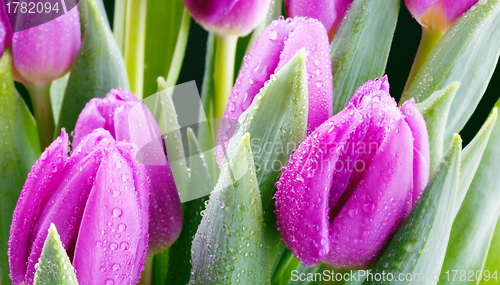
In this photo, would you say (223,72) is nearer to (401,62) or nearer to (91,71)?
(91,71)

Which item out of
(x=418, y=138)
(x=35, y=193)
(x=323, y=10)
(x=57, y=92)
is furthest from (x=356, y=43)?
(x=57, y=92)

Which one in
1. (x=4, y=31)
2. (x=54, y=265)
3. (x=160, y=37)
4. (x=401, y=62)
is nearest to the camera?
(x=54, y=265)

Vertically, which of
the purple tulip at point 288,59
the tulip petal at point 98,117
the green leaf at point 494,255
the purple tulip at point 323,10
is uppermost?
the purple tulip at point 323,10

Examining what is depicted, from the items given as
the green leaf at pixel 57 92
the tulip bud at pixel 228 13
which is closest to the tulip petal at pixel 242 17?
the tulip bud at pixel 228 13

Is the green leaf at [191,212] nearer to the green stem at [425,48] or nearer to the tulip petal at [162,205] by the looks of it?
the tulip petal at [162,205]

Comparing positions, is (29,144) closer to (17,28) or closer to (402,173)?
Result: (17,28)

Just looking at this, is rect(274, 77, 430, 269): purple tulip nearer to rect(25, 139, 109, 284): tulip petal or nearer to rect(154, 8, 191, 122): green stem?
rect(25, 139, 109, 284): tulip petal
